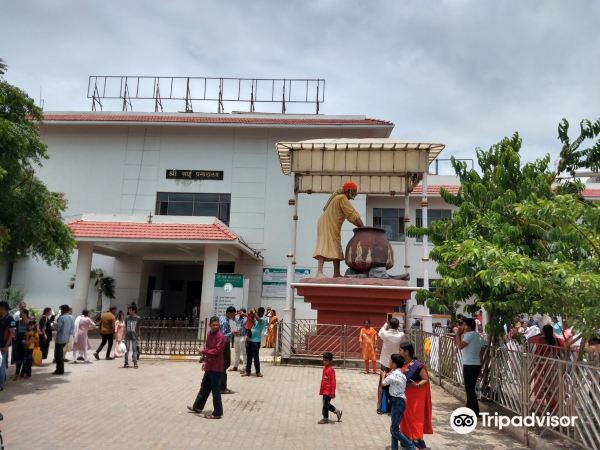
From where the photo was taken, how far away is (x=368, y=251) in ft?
42.1

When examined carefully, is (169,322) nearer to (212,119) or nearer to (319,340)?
(319,340)

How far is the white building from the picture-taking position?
22.7m

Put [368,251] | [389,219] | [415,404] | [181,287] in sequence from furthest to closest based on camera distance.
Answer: [181,287]
[389,219]
[368,251]
[415,404]

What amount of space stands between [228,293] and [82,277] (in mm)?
6815

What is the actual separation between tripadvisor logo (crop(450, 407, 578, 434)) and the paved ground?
17 cm

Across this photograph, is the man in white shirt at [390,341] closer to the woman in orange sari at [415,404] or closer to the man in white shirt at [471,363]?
the man in white shirt at [471,363]

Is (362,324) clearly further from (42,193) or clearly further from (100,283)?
(100,283)

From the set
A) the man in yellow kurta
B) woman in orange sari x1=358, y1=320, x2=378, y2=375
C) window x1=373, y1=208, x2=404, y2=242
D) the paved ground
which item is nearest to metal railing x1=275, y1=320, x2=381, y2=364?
woman in orange sari x1=358, y1=320, x2=378, y2=375

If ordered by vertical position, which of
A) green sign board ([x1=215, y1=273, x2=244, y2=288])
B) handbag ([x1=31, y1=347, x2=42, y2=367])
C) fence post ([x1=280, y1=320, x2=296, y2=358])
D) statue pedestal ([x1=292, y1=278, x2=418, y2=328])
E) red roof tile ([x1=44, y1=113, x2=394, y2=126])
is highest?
red roof tile ([x1=44, y1=113, x2=394, y2=126])

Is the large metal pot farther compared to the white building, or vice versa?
the white building

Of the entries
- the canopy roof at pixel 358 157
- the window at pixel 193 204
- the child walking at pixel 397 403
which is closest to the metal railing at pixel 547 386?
the child walking at pixel 397 403

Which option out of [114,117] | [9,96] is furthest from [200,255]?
[9,96]

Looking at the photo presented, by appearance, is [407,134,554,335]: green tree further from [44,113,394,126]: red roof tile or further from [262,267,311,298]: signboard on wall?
[44,113,394,126]: red roof tile

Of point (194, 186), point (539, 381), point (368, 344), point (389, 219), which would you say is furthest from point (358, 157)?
point (194, 186)
